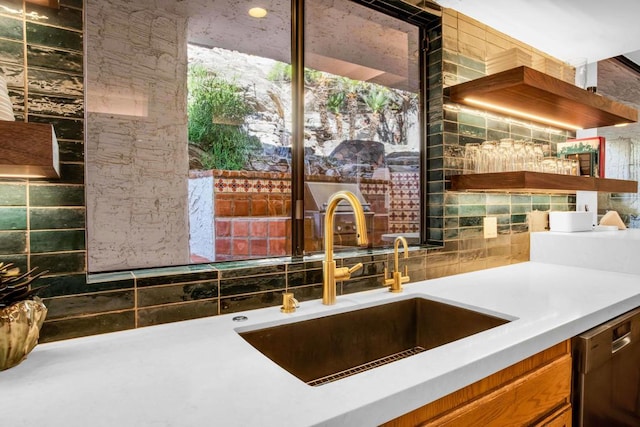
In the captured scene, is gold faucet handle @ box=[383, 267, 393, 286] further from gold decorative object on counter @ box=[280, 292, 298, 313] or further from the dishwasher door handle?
the dishwasher door handle

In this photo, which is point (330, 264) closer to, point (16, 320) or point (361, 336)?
point (361, 336)

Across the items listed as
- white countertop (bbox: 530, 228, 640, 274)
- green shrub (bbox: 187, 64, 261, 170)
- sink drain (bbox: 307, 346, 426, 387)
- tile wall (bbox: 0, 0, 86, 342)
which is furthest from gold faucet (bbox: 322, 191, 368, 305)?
white countertop (bbox: 530, 228, 640, 274)

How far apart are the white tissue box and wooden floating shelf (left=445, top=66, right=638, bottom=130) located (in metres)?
0.58

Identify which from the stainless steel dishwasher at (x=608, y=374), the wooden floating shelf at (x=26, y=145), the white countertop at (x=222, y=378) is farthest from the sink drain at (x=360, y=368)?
the wooden floating shelf at (x=26, y=145)

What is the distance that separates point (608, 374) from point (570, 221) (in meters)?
1.19

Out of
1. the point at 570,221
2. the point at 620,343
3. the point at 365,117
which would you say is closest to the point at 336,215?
the point at 365,117

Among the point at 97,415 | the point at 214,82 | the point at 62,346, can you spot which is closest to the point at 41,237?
the point at 62,346

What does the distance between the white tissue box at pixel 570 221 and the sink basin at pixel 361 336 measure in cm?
134

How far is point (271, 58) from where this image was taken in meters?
2.44

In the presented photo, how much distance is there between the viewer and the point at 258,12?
212cm

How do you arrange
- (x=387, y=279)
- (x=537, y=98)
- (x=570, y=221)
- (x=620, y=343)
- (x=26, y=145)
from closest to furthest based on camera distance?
(x=26, y=145), (x=620, y=343), (x=387, y=279), (x=537, y=98), (x=570, y=221)

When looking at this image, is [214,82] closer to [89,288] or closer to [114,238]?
[114,238]

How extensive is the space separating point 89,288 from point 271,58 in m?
1.89

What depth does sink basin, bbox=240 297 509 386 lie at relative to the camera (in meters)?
1.19
